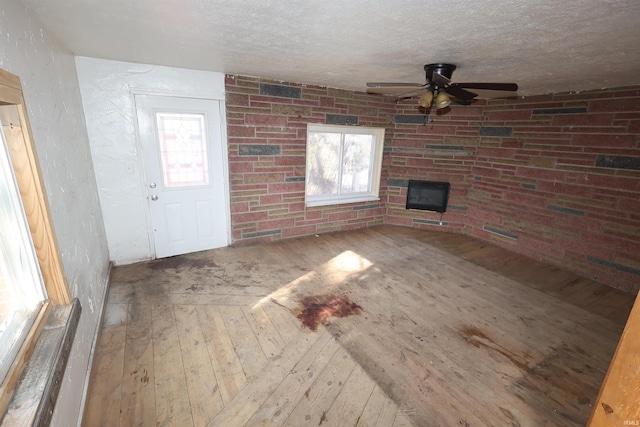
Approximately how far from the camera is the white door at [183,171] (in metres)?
3.03

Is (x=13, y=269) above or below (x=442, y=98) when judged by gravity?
below

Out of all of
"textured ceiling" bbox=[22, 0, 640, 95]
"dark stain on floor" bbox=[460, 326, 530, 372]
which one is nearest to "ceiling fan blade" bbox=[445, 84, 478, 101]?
"textured ceiling" bbox=[22, 0, 640, 95]

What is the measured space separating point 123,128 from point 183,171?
703 millimetres

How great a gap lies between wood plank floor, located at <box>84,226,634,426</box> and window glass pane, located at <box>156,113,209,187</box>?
0.99 metres

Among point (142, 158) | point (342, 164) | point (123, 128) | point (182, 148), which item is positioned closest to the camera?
point (123, 128)

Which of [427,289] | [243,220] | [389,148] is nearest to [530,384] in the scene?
[427,289]

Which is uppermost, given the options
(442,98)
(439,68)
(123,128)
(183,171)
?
(439,68)

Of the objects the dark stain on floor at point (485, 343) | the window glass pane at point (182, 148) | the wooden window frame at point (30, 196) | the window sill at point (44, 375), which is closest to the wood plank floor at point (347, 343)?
the dark stain on floor at point (485, 343)

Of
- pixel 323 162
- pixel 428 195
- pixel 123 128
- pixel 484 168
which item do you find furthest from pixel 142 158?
pixel 484 168

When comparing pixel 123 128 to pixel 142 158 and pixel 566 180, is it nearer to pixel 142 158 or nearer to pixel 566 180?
pixel 142 158

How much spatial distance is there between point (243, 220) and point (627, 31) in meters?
3.72

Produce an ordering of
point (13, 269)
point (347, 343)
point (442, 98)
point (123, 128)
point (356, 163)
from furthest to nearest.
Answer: point (356, 163) < point (123, 128) < point (442, 98) < point (347, 343) < point (13, 269)

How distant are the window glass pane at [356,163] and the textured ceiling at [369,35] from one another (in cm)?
165

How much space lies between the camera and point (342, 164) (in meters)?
4.46
